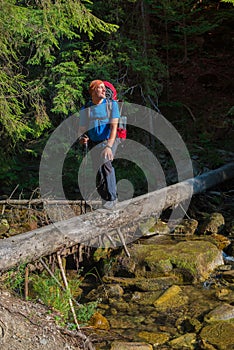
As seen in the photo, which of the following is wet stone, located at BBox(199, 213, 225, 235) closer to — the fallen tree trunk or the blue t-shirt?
the fallen tree trunk

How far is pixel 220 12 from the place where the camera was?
1830cm

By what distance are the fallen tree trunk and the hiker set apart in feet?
1.89

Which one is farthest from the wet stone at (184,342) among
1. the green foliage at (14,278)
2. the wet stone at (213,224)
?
the wet stone at (213,224)

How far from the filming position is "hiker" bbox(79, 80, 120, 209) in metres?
6.43

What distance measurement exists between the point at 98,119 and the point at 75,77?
139 inches

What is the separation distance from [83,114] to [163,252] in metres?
2.84

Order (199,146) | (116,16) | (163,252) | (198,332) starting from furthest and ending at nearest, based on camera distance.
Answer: (199,146), (116,16), (163,252), (198,332)

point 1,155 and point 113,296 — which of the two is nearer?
point 113,296

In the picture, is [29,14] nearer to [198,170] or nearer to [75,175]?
[75,175]

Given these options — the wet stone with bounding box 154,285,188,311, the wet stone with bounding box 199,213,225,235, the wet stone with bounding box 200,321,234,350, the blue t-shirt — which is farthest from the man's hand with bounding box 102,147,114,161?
the wet stone with bounding box 199,213,225,235

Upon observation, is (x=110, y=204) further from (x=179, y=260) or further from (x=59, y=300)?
(x=59, y=300)

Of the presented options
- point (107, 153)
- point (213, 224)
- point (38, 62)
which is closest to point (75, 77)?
point (38, 62)

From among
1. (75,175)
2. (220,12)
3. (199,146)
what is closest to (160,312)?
(75,175)

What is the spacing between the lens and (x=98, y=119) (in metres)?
6.55
